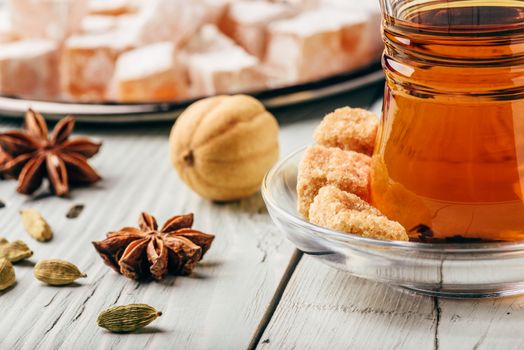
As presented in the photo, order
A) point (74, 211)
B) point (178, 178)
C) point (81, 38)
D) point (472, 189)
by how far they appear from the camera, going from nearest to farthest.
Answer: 1. point (472, 189)
2. point (74, 211)
3. point (178, 178)
4. point (81, 38)

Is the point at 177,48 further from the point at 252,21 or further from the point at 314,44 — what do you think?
the point at 314,44

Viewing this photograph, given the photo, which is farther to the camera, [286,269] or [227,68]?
Answer: [227,68]

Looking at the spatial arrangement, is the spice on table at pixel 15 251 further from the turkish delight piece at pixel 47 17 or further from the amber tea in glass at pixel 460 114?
the turkish delight piece at pixel 47 17

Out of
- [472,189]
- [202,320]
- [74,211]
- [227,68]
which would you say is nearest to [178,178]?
[74,211]

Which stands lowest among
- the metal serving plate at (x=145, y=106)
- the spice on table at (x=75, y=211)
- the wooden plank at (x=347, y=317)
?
the metal serving plate at (x=145, y=106)

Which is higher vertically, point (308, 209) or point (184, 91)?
point (308, 209)

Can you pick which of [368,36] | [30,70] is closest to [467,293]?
[368,36]

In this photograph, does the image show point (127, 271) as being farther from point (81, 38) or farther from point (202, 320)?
point (81, 38)

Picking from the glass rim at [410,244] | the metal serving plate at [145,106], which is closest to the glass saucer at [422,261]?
the glass rim at [410,244]
